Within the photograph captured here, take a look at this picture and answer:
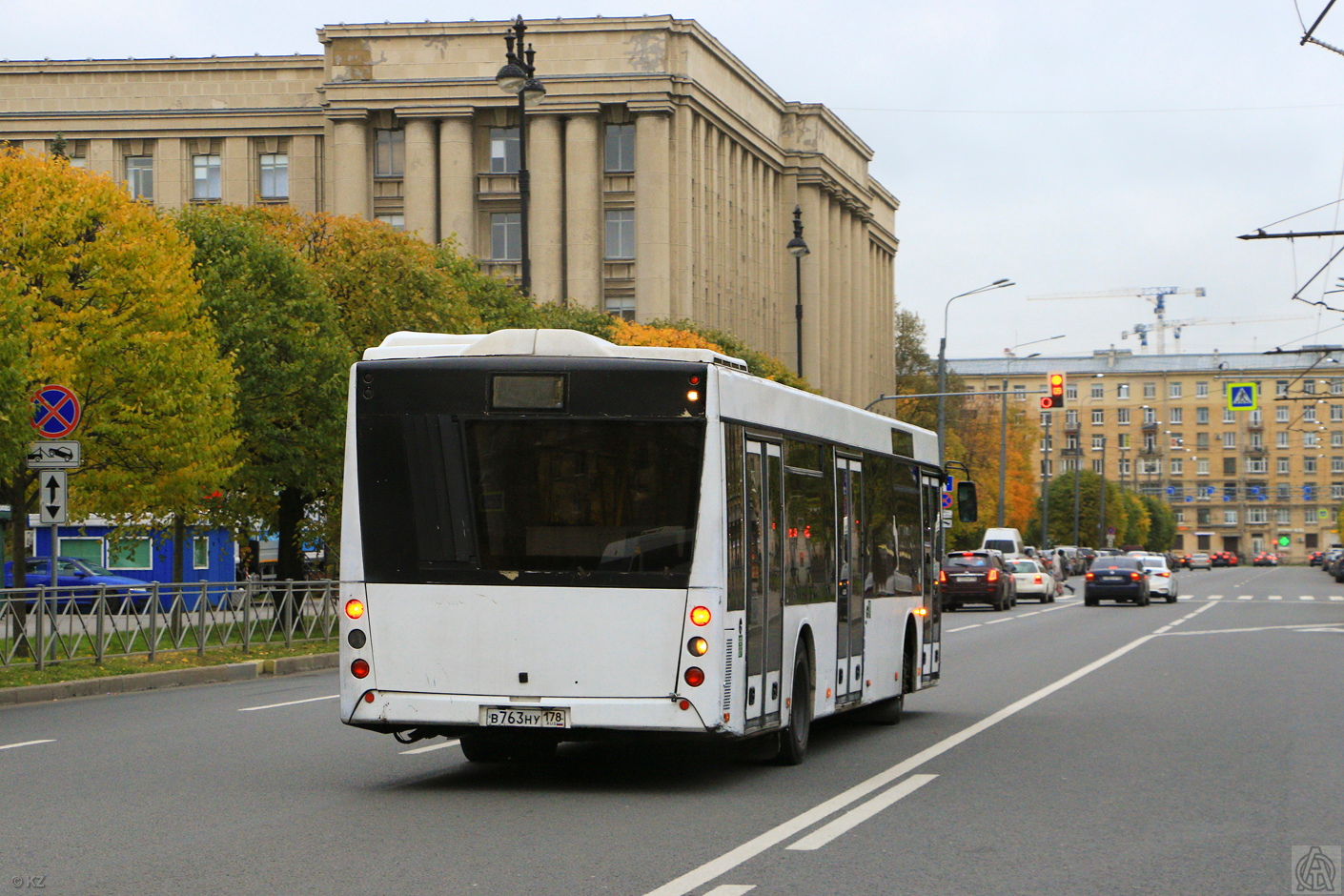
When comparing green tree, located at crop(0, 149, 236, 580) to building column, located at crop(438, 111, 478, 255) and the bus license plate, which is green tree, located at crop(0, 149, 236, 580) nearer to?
the bus license plate

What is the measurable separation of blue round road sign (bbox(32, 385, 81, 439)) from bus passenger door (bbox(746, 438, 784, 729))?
11.6m

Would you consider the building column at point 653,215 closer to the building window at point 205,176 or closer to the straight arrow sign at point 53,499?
the building window at point 205,176

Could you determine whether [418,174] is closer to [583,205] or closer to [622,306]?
[583,205]

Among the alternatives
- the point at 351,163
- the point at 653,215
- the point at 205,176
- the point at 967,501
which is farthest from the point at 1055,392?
the point at 205,176

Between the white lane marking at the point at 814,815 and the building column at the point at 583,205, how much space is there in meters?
61.4

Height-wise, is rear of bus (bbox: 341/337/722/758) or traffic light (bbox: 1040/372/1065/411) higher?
traffic light (bbox: 1040/372/1065/411)

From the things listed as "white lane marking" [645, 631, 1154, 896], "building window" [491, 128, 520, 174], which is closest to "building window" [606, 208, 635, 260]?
"building window" [491, 128, 520, 174]

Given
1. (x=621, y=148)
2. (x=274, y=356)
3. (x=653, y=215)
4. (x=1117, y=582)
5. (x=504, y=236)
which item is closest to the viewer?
(x=274, y=356)

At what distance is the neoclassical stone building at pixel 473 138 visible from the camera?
7950 centimetres

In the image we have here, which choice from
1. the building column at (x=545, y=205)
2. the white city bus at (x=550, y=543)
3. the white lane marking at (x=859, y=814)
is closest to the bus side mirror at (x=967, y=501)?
the white lane marking at (x=859, y=814)

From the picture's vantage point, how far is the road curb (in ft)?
64.7

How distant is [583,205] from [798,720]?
Result: 6829 cm

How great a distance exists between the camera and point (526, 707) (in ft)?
35.7

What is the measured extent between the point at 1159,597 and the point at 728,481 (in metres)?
48.9
